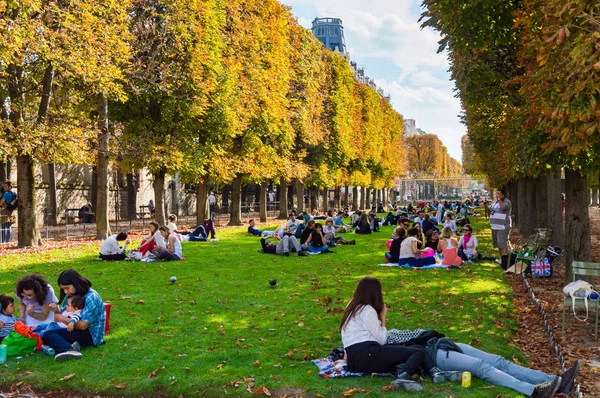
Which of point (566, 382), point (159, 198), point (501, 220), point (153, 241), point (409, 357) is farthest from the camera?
point (159, 198)

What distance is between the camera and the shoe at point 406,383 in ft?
21.2

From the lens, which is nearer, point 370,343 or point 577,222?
point 370,343

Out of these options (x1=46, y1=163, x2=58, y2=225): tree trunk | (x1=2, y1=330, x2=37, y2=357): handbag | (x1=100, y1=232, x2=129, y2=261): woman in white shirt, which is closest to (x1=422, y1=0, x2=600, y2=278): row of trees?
(x1=2, y1=330, x2=37, y2=357): handbag

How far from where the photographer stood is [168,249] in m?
17.9

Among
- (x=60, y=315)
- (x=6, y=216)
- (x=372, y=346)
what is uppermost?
(x=6, y=216)

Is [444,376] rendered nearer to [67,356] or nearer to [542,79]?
[542,79]

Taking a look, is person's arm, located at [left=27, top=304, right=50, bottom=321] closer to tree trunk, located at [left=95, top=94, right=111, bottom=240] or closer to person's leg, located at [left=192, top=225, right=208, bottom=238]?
tree trunk, located at [left=95, top=94, right=111, bottom=240]

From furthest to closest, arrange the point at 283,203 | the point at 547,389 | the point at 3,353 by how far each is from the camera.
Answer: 1. the point at 283,203
2. the point at 3,353
3. the point at 547,389

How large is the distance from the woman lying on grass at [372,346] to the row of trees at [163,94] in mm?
13203

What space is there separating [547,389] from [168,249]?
44.0 ft

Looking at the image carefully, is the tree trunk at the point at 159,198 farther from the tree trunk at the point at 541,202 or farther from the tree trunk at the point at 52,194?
the tree trunk at the point at 541,202

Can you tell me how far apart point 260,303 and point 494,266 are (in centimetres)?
887

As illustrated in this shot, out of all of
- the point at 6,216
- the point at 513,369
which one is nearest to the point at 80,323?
the point at 513,369

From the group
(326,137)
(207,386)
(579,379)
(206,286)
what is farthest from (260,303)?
(326,137)
